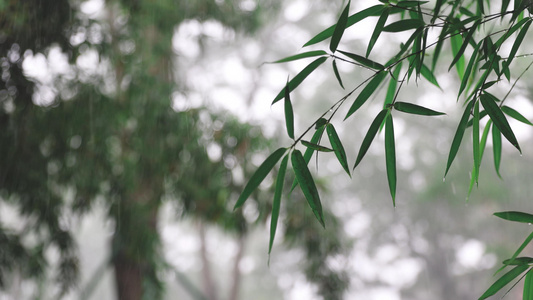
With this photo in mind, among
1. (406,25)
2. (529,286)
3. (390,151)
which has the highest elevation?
(406,25)

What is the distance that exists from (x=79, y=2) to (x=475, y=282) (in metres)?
7.56

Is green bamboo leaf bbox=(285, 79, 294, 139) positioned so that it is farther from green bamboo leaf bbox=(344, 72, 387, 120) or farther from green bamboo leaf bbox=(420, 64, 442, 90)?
green bamboo leaf bbox=(420, 64, 442, 90)

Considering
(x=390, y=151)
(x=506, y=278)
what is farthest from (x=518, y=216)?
(x=390, y=151)

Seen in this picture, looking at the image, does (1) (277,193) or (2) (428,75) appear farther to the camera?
(2) (428,75)

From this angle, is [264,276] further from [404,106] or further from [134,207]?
[404,106]

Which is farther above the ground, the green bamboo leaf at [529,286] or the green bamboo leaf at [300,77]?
the green bamboo leaf at [300,77]

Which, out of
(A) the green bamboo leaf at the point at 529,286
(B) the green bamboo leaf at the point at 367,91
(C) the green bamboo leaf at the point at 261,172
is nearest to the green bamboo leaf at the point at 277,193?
(C) the green bamboo leaf at the point at 261,172

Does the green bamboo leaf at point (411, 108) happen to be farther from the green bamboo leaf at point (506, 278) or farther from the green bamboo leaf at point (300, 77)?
the green bamboo leaf at point (506, 278)

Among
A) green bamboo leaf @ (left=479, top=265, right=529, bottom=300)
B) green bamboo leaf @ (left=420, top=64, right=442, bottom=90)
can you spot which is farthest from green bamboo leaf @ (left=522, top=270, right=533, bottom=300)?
green bamboo leaf @ (left=420, top=64, right=442, bottom=90)

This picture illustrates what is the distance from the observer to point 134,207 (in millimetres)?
2361

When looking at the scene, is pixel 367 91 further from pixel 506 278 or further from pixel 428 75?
pixel 506 278

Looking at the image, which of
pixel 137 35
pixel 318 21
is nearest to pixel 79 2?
pixel 137 35

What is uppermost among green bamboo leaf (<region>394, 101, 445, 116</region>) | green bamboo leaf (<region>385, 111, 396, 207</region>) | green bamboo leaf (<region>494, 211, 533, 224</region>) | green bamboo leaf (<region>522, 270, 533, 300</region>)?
green bamboo leaf (<region>394, 101, 445, 116</region>)

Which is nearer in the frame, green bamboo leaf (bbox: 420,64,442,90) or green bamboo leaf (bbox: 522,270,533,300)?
green bamboo leaf (bbox: 522,270,533,300)
